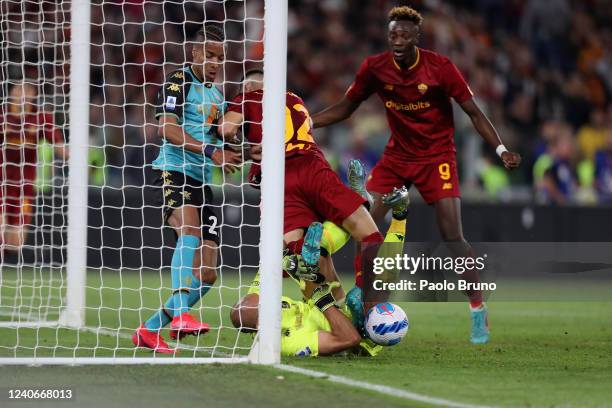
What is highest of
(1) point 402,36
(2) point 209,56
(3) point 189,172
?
(1) point 402,36

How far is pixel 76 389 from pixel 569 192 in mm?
12768

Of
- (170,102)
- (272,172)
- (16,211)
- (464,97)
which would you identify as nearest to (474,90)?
(16,211)

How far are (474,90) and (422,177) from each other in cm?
977

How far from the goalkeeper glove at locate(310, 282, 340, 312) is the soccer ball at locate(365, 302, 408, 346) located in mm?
Result: 253

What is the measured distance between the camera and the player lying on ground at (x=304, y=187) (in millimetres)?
7586

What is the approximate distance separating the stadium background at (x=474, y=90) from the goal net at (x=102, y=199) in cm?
7

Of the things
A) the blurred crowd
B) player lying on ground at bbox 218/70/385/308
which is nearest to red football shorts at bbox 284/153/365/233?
player lying on ground at bbox 218/70/385/308

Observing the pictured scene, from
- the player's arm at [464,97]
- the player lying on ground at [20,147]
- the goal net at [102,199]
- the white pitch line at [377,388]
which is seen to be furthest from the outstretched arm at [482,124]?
the player lying on ground at [20,147]

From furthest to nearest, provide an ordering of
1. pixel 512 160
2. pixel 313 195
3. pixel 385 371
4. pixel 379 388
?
pixel 512 160 → pixel 313 195 → pixel 385 371 → pixel 379 388

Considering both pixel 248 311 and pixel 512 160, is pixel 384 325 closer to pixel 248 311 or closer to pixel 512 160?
pixel 248 311

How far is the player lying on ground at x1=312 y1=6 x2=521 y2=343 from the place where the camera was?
868cm

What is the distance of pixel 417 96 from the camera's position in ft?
29.1

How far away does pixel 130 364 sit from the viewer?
22.0ft

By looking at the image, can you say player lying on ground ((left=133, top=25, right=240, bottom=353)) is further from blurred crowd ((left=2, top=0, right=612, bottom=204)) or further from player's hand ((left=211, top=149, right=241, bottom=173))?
blurred crowd ((left=2, top=0, right=612, bottom=204))
